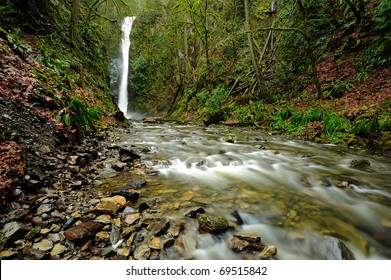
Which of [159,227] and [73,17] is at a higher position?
[73,17]

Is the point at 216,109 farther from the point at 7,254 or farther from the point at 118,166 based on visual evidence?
the point at 7,254

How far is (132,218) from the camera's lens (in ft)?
7.56

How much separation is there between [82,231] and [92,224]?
5.1 inches

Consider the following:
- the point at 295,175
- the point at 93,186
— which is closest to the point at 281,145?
the point at 295,175

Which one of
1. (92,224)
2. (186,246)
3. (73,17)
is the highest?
(73,17)

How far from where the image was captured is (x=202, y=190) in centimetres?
315

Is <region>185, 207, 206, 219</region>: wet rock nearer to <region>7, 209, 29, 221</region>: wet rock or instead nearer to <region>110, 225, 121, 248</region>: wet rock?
<region>110, 225, 121, 248</region>: wet rock

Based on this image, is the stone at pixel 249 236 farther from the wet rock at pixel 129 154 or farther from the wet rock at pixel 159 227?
the wet rock at pixel 129 154

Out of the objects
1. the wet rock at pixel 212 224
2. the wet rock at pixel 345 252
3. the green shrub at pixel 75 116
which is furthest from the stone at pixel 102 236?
the green shrub at pixel 75 116

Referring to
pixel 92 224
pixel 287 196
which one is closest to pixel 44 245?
pixel 92 224

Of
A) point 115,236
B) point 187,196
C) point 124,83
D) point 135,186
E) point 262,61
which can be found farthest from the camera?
point 124,83

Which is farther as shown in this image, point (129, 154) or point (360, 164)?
point (129, 154)

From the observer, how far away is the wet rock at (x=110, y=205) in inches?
92.0
